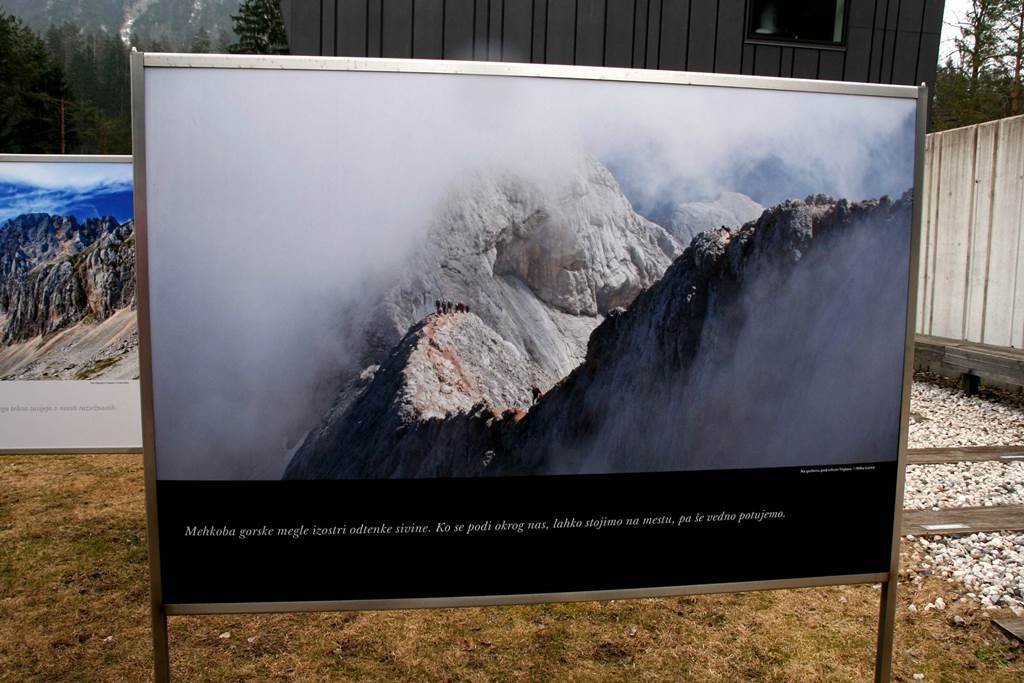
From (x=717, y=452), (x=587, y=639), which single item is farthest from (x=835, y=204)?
(x=587, y=639)

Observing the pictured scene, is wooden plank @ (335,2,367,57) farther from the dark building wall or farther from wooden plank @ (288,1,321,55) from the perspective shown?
wooden plank @ (288,1,321,55)

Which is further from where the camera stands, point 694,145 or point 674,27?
point 674,27

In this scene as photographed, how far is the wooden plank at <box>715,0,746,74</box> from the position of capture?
811 cm

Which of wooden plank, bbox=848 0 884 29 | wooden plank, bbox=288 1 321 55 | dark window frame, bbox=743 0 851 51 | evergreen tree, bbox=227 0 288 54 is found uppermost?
evergreen tree, bbox=227 0 288 54

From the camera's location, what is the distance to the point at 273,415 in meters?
2.12

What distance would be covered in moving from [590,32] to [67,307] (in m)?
6.43

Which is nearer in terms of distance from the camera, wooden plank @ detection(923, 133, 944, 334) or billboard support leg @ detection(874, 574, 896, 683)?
billboard support leg @ detection(874, 574, 896, 683)

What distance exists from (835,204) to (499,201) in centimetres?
119

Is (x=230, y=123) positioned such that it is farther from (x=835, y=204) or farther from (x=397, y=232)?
(x=835, y=204)

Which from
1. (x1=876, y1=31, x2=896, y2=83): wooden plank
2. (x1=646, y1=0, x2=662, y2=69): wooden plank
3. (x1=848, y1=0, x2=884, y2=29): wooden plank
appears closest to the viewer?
(x1=646, y1=0, x2=662, y2=69): wooden plank

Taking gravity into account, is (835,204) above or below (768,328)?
above

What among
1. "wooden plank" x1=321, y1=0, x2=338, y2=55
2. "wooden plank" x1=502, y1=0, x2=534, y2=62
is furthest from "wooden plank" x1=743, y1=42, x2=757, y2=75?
"wooden plank" x1=321, y1=0, x2=338, y2=55

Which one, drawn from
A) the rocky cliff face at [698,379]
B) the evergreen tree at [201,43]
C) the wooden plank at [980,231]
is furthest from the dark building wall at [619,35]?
the evergreen tree at [201,43]

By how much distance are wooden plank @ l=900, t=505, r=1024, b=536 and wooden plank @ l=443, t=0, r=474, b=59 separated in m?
6.41
